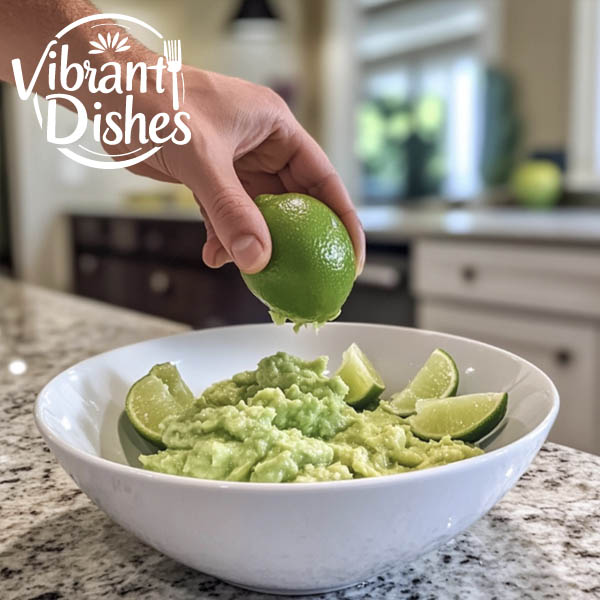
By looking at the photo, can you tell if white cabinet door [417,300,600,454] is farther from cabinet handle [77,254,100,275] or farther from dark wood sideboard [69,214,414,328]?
cabinet handle [77,254,100,275]

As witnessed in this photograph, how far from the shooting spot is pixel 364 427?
61 cm

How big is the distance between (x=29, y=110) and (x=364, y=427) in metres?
3.92

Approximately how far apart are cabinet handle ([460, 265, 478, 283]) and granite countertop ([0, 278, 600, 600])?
1429mm

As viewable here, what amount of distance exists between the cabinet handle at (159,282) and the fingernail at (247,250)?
2913mm

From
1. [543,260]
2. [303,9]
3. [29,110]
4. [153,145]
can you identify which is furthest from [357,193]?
[153,145]

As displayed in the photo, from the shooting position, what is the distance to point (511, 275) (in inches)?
81.9

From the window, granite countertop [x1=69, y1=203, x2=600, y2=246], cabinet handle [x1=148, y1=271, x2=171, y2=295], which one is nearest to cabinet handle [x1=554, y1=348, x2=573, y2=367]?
granite countertop [x1=69, y1=203, x2=600, y2=246]

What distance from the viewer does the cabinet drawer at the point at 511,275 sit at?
6.33 feet

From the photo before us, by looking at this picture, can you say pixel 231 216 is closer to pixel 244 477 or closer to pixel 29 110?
pixel 244 477

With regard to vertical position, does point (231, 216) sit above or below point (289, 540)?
above

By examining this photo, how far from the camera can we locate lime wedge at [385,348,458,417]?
0.71 m

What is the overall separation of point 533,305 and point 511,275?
10cm

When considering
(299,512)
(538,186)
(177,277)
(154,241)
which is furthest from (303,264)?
(154,241)

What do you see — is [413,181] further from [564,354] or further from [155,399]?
[155,399]
